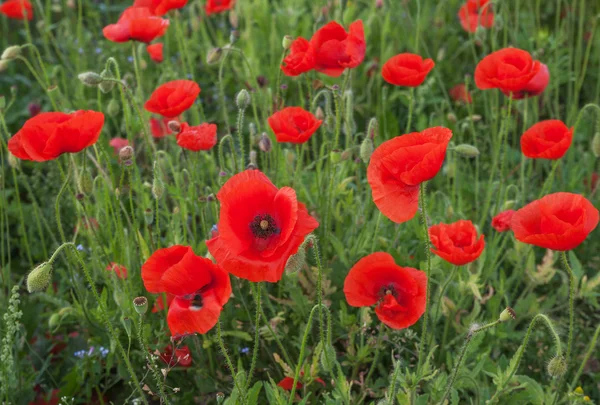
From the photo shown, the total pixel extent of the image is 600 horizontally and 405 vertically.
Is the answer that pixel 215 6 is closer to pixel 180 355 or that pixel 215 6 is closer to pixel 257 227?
pixel 180 355

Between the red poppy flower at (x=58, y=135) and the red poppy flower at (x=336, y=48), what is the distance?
666 mm

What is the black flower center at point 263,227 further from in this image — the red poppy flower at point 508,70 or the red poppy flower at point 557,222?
the red poppy flower at point 508,70

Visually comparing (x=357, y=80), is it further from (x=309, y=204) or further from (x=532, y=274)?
(x=532, y=274)

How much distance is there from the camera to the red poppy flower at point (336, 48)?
2.11 meters

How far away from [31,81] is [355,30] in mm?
2754

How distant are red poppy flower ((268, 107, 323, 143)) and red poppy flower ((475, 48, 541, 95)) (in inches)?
20.0

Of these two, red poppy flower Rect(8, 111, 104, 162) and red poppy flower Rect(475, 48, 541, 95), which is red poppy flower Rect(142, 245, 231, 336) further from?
red poppy flower Rect(475, 48, 541, 95)

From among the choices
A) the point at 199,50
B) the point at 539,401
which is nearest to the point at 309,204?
the point at 539,401

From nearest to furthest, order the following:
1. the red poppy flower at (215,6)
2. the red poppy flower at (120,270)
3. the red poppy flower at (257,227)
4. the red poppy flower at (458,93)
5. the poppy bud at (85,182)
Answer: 1. the red poppy flower at (257,227)
2. the poppy bud at (85,182)
3. the red poppy flower at (120,270)
4. the red poppy flower at (215,6)
5. the red poppy flower at (458,93)

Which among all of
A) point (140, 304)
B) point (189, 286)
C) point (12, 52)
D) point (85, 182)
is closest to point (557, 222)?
point (189, 286)

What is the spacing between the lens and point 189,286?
1539 mm

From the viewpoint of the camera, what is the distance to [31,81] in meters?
4.28

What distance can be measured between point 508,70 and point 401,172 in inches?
29.9

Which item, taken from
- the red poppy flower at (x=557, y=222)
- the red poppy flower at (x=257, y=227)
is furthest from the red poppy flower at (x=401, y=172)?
the red poppy flower at (x=557, y=222)
